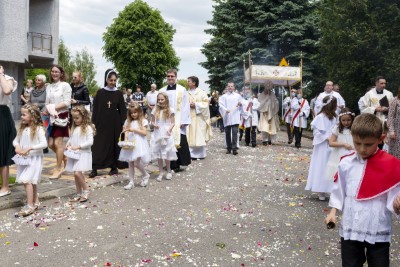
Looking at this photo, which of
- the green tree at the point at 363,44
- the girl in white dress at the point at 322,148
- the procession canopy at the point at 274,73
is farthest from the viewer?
the green tree at the point at 363,44

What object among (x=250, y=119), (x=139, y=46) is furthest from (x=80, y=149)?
(x=139, y=46)

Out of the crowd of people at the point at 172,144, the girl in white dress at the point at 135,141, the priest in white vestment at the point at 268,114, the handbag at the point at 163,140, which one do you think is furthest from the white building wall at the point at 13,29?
the girl in white dress at the point at 135,141

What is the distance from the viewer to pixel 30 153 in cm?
677

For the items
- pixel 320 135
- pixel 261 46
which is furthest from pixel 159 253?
pixel 261 46

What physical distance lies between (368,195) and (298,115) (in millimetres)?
14924

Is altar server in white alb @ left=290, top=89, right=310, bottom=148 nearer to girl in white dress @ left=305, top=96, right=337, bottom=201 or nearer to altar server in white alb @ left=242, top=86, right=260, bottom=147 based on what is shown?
altar server in white alb @ left=242, top=86, right=260, bottom=147

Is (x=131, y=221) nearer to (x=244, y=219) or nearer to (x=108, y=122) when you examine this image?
(x=244, y=219)

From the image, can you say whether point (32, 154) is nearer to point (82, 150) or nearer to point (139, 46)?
point (82, 150)

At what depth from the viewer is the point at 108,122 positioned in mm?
10008

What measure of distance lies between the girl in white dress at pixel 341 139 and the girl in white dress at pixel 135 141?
3.14 m

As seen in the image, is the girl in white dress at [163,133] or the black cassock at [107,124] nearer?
the girl in white dress at [163,133]

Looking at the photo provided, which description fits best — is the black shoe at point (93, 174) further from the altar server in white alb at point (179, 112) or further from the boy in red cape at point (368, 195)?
the boy in red cape at point (368, 195)

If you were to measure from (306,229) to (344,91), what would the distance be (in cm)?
1972

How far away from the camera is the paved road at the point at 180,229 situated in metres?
5.02
